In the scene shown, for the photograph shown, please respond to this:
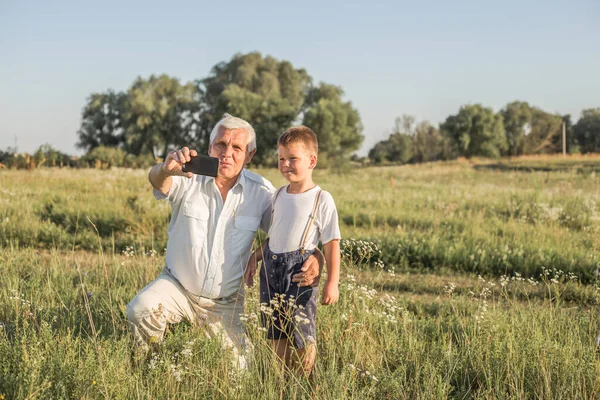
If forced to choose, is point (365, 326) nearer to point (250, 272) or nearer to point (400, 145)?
point (250, 272)

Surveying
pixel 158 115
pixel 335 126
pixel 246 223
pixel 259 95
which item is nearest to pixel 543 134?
pixel 335 126

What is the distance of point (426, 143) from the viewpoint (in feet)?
252

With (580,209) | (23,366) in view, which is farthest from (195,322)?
(580,209)

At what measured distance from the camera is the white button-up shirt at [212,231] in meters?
4.05

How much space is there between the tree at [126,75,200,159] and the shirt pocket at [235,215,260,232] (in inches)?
2385

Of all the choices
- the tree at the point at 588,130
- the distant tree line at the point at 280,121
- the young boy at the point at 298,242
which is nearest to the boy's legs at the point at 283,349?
the young boy at the point at 298,242

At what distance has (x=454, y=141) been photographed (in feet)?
242

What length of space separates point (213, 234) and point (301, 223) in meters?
0.76

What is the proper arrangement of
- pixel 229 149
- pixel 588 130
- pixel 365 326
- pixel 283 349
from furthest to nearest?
pixel 588 130 < pixel 365 326 < pixel 229 149 < pixel 283 349

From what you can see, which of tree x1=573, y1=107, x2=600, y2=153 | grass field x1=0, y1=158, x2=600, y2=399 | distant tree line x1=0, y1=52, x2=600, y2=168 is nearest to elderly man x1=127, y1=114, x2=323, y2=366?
grass field x1=0, y1=158, x2=600, y2=399

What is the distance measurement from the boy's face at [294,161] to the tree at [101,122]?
228 ft

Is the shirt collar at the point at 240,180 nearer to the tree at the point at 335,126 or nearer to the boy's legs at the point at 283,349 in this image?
the boy's legs at the point at 283,349

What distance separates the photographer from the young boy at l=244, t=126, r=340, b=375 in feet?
12.1

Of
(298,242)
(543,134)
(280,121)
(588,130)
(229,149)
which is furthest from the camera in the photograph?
(588,130)
